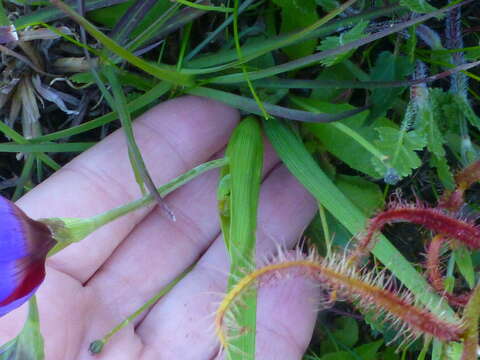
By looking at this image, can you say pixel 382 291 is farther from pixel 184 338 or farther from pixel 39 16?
pixel 39 16

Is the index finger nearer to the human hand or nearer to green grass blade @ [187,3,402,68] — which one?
the human hand

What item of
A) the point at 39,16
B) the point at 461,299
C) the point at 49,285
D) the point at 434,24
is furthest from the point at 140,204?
the point at 434,24

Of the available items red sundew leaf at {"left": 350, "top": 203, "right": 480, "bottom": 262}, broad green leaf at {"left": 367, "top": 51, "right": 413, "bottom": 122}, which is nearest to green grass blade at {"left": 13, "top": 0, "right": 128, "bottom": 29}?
broad green leaf at {"left": 367, "top": 51, "right": 413, "bottom": 122}

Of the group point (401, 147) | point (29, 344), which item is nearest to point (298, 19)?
point (401, 147)

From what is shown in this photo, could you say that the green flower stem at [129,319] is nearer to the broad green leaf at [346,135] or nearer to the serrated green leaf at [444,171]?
the broad green leaf at [346,135]

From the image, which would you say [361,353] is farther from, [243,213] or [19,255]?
[19,255]

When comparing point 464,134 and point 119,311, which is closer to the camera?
point 464,134
